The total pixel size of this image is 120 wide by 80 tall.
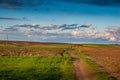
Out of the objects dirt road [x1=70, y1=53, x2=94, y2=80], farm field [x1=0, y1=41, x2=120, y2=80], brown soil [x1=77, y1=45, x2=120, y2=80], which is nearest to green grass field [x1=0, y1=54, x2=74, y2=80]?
farm field [x1=0, y1=41, x2=120, y2=80]

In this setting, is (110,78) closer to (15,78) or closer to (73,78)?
(73,78)

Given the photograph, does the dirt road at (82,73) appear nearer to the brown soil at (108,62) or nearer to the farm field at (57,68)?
the farm field at (57,68)

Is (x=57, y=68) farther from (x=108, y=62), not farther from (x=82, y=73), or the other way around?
(x=108, y=62)

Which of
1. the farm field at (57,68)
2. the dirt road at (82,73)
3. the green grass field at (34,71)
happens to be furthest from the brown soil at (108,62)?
the green grass field at (34,71)

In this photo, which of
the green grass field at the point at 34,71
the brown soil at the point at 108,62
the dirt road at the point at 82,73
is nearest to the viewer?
the green grass field at the point at 34,71

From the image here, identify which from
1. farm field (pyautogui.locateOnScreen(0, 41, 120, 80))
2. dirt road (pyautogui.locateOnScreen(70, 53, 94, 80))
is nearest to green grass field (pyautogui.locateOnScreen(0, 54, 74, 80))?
farm field (pyautogui.locateOnScreen(0, 41, 120, 80))

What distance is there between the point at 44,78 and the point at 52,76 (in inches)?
56.8

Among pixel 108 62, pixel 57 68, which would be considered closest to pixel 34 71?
pixel 57 68

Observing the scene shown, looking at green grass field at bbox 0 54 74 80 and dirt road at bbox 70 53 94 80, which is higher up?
green grass field at bbox 0 54 74 80

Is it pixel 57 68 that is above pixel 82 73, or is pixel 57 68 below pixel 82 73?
above

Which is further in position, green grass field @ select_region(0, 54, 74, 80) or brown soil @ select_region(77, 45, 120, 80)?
brown soil @ select_region(77, 45, 120, 80)

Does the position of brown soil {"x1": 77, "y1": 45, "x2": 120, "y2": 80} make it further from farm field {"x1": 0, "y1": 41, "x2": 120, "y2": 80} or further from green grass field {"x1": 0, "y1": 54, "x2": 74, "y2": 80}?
green grass field {"x1": 0, "y1": 54, "x2": 74, "y2": 80}

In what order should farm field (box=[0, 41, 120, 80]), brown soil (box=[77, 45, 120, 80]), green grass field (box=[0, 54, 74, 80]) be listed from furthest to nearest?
1. brown soil (box=[77, 45, 120, 80])
2. farm field (box=[0, 41, 120, 80])
3. green grass field (box=[0, 54, 74, 80])

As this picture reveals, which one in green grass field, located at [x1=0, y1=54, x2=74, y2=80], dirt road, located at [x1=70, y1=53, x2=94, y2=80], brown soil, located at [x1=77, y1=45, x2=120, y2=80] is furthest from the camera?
brown soil, located at [x1=77, y1=45, x2=120, y2=80]
